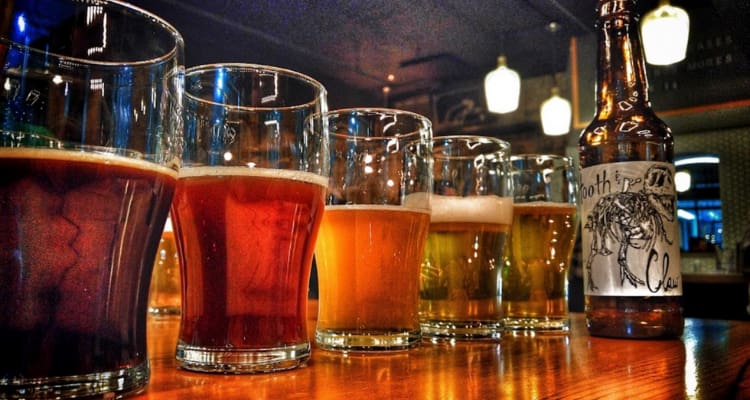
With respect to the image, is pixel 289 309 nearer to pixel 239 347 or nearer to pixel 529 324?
pixel 239 347

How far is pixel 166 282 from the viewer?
1.22 metres

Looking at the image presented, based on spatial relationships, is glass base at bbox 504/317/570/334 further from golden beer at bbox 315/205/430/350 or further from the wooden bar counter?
golden beer at bbox 315/205/430/350

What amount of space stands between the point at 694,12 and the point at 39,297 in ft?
16.3

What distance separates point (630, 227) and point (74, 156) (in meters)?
0.72

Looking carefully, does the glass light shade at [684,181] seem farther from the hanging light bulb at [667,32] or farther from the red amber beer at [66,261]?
the red amber beer at [66,261]

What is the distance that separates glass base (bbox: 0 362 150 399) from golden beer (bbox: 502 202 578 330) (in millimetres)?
645

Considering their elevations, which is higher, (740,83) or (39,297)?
(740,83)

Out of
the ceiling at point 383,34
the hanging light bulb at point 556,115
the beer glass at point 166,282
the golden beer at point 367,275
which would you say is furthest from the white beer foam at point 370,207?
the hanging light bulb at point 556,115

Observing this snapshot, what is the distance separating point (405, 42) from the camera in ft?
15.3

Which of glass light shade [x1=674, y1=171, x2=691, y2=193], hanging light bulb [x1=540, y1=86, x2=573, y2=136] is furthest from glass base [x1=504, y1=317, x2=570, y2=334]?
glass light shade [x1=674, y1=171, x2=691, y2=193]

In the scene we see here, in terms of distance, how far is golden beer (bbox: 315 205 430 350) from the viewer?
0.71 metres

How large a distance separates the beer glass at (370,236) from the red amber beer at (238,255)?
14cm

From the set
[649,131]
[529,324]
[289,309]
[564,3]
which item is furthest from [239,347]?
[564,3]

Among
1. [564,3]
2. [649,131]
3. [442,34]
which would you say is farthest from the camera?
[442,34]
